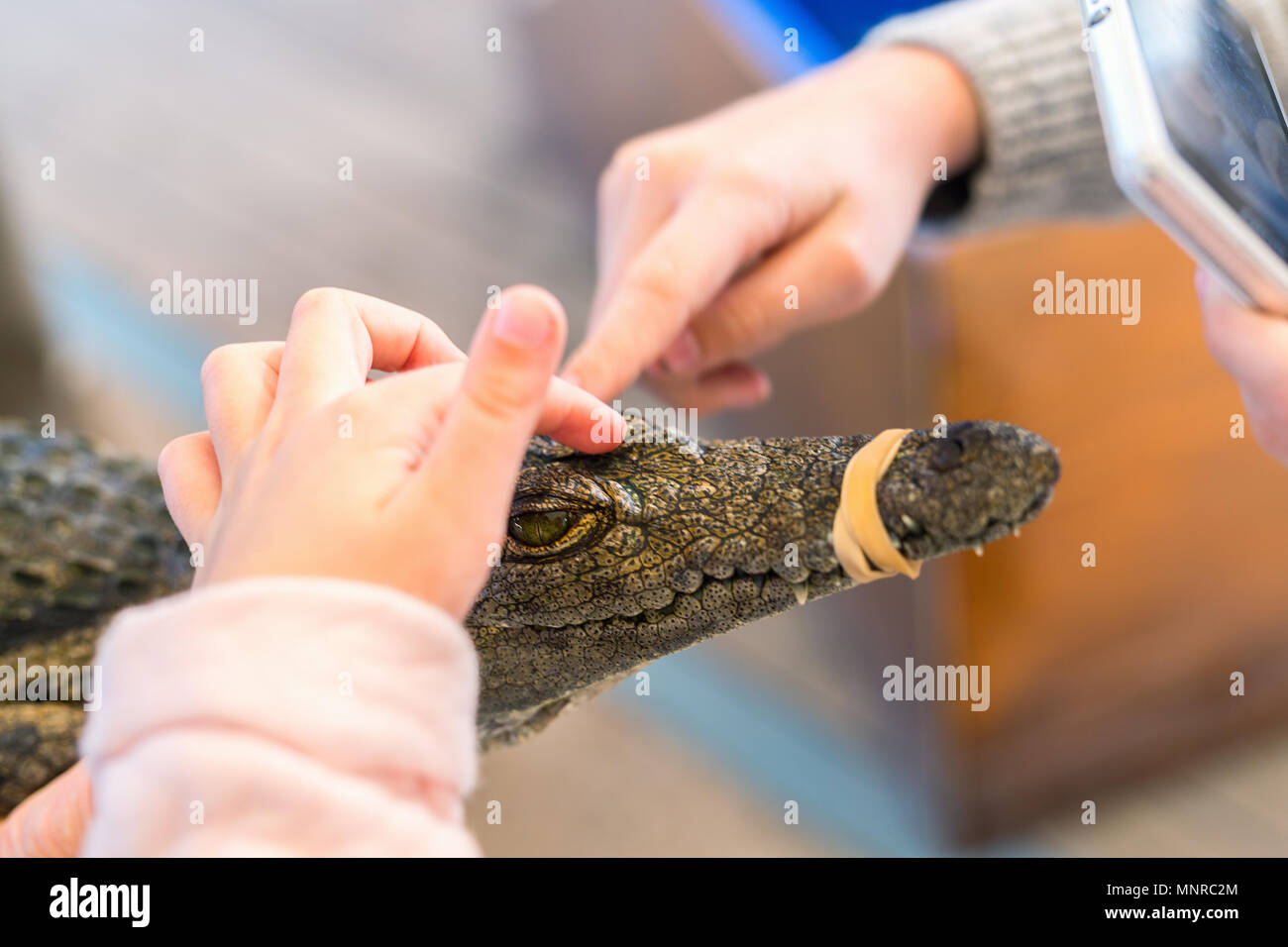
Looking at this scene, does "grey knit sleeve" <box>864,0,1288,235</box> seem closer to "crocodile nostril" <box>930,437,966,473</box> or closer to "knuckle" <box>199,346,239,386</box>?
"crocodile nostril" <box>930,437,966,473</box>

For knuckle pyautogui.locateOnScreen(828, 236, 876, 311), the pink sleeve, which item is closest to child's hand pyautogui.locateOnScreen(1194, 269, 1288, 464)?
knuckle pyautogui.locateOnScreen(828, 236, 876, 311)

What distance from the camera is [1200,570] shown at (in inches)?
66.6

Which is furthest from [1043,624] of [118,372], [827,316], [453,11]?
[453,11]

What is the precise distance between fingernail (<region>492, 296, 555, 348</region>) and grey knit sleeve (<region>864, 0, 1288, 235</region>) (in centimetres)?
79

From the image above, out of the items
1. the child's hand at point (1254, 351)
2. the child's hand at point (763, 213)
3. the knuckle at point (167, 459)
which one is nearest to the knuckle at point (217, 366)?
the knuckle at point (167, 459)

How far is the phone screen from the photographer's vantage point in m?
0.56

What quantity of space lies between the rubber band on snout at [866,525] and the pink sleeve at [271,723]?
274 mm

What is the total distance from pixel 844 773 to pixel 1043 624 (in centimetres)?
46

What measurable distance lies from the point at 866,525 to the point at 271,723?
0.36 meters

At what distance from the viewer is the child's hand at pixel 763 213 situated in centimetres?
93

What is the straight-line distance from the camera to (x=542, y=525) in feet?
2.38

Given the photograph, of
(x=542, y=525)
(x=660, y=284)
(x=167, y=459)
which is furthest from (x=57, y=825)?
(x=660, y=284)

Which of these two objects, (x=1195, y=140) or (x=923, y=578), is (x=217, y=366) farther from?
(x=923, y=578)
